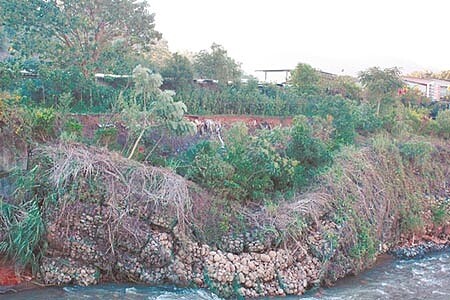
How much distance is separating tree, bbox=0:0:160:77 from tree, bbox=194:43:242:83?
272 centimetres

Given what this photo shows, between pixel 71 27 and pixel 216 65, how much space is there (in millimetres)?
4943

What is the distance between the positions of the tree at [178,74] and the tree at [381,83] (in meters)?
5.94

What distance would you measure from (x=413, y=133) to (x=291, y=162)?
7.32 m

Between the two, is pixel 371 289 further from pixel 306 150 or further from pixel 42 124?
pixel 42 124

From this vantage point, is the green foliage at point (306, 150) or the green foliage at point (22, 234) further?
the green foliage at point (306, 150)

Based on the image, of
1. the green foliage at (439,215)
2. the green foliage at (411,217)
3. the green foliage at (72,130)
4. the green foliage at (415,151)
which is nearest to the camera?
the green foliage at (72,130)

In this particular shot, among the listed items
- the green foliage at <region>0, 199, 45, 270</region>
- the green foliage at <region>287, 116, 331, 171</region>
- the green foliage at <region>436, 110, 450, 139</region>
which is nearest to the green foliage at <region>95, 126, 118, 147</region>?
the green foliage at <region>0, 199, 45, 270</region>

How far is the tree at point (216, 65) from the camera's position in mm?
15727

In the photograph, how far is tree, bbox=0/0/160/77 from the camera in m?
15.2

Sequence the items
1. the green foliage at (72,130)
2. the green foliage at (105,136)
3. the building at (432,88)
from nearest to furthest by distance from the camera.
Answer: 1. the green foliage at (72,130)
2. the green foliage at (105,136)
3. the building at (432,88)

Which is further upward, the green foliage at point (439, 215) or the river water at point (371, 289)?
the green foliage at point (439, 215)

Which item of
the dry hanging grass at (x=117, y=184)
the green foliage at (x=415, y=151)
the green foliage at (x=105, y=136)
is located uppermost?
the green foliage at (x=105, y=136)

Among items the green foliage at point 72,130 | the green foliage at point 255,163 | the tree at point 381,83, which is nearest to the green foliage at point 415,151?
the tree at point 381,83

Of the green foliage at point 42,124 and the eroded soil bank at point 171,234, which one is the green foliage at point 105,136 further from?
the green foliage at point 42,124
